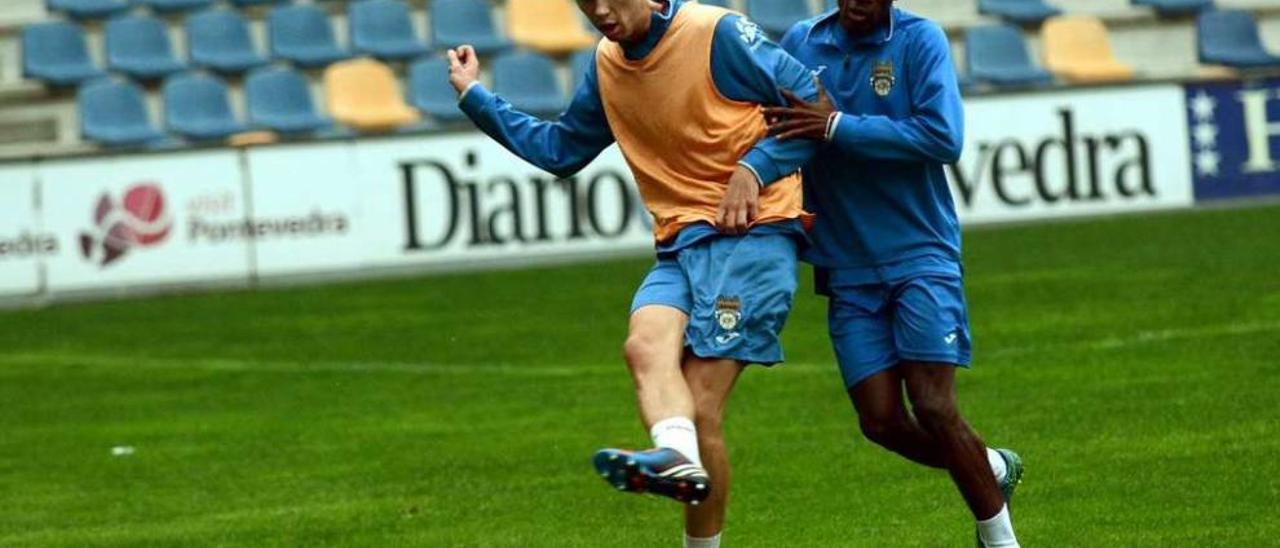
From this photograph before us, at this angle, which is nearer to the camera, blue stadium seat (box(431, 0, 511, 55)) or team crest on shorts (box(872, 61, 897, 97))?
team crest on shorts (box(872, 61, 897, 97))

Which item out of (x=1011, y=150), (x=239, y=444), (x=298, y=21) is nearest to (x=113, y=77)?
(x=298, y=21)

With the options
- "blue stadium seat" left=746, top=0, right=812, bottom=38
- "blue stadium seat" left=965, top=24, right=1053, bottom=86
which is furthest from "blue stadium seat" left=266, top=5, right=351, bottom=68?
"blue stadium seat" left=965, top=24, right=1053, bottom=86

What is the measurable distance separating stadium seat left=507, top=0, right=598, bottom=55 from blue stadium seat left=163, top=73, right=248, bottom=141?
10.1 feet

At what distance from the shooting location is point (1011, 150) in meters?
23.1

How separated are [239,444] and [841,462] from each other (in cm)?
329

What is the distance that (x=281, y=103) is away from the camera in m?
24.3

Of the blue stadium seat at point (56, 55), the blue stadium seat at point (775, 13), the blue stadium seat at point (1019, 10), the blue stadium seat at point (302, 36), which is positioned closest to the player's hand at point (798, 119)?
the blue stadium seat at point (56, 55)

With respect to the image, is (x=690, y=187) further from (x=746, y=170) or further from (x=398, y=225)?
(x=398, y=225)

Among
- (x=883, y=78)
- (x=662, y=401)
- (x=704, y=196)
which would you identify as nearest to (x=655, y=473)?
(x=662, y=401)

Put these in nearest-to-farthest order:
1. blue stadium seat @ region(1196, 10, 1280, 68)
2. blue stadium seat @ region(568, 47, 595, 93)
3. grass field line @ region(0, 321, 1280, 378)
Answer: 1. grass field line @ region(0, 321, 1280, 378)
2. blue stadium seat @ region(568, 47, 595, 93)
3. blue stadium seat @ region(1196, 10, 1280, 68)

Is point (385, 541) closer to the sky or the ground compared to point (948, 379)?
closer to the ground

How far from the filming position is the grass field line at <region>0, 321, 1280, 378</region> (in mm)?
15422

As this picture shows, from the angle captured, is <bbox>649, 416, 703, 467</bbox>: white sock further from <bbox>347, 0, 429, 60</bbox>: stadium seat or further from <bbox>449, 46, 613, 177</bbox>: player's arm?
<bbox>347, 0, 429, 60</bbox>: stadium seat

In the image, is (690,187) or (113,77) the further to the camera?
(113,77)
